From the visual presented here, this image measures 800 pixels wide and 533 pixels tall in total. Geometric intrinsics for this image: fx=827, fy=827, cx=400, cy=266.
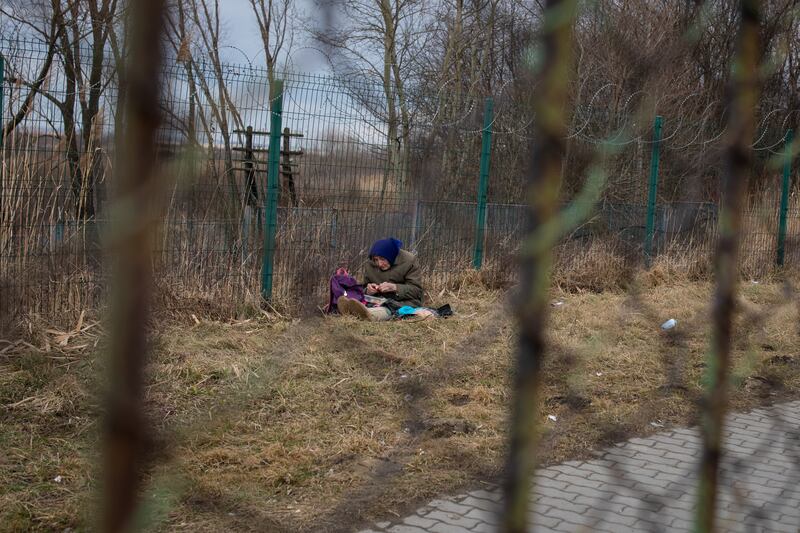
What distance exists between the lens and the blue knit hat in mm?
7852

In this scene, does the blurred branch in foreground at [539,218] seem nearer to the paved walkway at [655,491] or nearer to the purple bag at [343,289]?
the paved walkway at [655,491]

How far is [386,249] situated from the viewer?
7.86 m

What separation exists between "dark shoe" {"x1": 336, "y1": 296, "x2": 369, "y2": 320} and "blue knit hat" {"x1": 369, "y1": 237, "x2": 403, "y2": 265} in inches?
32.6

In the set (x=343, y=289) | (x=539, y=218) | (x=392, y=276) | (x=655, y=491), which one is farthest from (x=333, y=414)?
(x=539, y=218)

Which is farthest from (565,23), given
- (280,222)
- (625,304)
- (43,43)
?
(280,222)

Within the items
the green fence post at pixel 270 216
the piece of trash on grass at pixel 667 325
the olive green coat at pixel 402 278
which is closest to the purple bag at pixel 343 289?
the olive green coat at pixel 402 278

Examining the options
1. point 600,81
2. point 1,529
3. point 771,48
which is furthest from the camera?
point 1,529

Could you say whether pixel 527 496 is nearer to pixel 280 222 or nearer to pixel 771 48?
pixel 771 48

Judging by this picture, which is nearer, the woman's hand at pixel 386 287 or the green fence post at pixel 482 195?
the woman's hand at pixel 386 287

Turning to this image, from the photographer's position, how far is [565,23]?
510 mm

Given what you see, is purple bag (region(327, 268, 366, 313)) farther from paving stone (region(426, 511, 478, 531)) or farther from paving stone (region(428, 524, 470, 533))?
paving stone (region(428, 524, 470, 533))

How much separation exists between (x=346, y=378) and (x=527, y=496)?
4.76m

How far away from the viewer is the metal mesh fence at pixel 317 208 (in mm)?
5547

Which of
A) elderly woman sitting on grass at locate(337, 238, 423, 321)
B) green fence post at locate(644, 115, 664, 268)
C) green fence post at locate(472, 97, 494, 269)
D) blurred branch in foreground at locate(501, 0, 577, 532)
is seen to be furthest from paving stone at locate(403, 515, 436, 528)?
green fence post at locate(472, 97, 494, 269)
